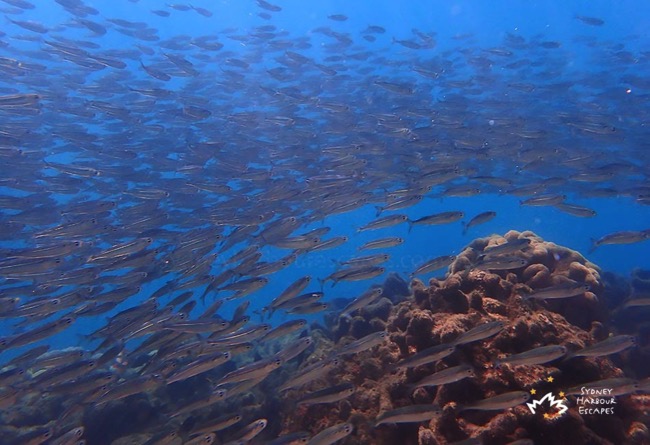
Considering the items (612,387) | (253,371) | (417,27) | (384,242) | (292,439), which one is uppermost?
(417,27)

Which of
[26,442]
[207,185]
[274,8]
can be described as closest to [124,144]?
[207,185]

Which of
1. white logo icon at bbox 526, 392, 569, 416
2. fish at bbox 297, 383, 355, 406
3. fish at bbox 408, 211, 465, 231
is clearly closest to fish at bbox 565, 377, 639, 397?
white logo icon at bbox 526, 392, 569, 416

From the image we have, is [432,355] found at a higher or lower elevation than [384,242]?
higher

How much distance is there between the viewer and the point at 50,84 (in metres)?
19.4

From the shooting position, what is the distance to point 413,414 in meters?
5.37

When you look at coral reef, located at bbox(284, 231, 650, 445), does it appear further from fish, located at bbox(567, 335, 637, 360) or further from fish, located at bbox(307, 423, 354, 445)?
fish, located at bbox(307, 423, 354, 445)

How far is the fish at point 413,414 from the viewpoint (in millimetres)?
5305

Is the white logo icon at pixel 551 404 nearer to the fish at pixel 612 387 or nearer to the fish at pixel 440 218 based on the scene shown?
the fish at pixel 612 387

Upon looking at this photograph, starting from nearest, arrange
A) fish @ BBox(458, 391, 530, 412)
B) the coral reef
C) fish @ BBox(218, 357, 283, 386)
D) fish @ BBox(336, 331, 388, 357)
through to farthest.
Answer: fish @ BBox(458, 391, 530, 412)
the coral reef
fish @ BBox(218, 357, 283, 386)
fish @ BBox(336, 331, 388, 357)

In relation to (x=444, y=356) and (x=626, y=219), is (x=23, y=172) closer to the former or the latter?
(x=444, y=356)

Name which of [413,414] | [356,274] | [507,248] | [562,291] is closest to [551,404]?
[413,414]

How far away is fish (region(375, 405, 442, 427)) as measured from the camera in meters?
5.30

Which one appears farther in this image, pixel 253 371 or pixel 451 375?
pixel 253 371

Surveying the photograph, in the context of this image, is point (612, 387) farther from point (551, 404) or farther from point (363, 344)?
point (363, 344)
